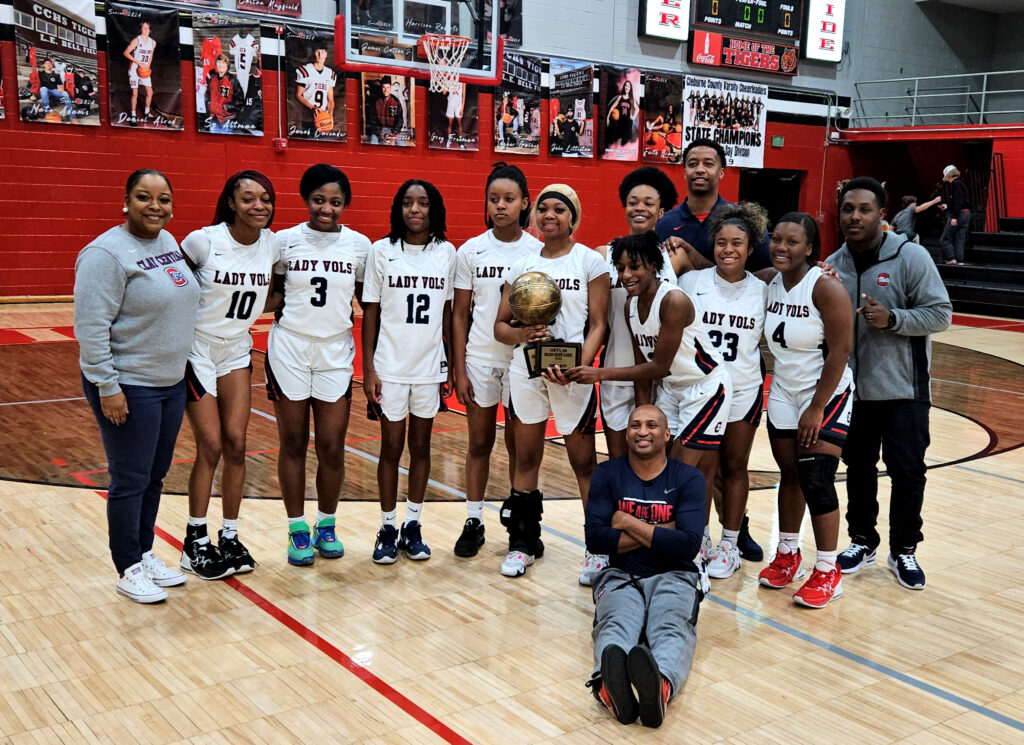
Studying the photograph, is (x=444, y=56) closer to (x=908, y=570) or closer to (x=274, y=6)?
(x=274, y=6)

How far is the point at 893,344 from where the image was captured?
3.88 meters

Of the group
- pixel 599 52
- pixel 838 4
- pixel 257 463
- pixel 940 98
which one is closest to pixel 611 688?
pixel 257 463

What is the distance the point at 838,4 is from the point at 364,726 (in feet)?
58.6

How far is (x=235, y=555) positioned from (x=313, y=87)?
9.94m

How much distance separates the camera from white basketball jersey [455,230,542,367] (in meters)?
4.02

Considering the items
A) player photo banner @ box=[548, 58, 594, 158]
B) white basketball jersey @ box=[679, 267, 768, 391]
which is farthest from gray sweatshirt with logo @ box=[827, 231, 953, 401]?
player photo banner @ box=[548, 58, 594, 158]

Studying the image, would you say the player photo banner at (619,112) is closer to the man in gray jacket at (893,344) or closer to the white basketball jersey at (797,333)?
the man in gray jacket at (893,344)

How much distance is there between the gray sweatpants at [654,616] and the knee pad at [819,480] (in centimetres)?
71

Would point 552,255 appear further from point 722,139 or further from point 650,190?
point 722,139

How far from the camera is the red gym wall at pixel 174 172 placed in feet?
36.0

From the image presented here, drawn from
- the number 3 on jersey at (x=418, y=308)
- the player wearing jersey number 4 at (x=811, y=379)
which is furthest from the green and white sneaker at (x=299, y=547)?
the player wearing jersey number 4 at (x=811, y=379)

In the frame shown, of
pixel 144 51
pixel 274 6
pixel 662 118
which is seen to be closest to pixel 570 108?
pixel 662 118

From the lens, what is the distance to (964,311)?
16.0 metres

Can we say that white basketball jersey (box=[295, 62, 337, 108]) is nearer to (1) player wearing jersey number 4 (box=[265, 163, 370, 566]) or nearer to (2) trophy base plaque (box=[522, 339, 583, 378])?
(1) player wearing jersey number 4 (box=[265, 163, 370, 566])
